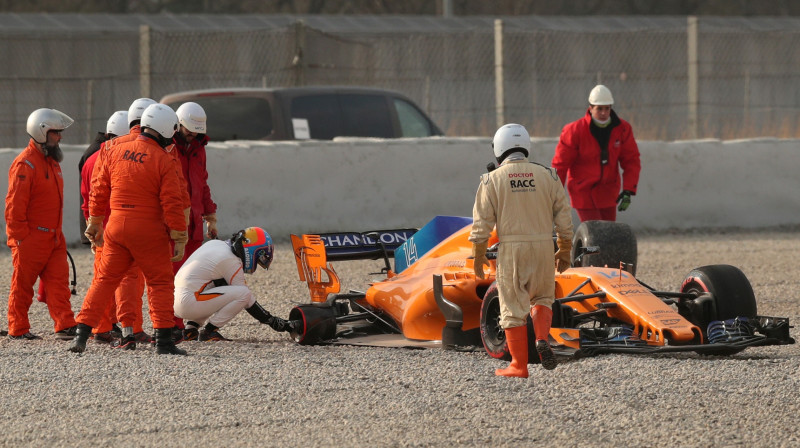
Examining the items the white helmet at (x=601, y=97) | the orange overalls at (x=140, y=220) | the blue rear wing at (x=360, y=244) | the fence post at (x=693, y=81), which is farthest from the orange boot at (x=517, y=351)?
the fence post at (x=693, y=81)

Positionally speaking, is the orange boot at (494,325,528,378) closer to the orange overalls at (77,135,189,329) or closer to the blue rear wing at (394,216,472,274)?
the blue rear wing at (394,216,472,274)

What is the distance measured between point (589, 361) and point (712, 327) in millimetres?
1037

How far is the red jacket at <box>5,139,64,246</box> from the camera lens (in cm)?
862

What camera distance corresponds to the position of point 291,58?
55.9 feet

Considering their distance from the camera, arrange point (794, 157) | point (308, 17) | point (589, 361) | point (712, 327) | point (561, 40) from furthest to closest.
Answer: point (308, 17), point (561, 40), point (794, 157), point (712, 327), point (589, 361)

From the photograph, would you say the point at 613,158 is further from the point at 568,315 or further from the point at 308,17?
the point at 308,17

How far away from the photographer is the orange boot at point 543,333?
22.3 ft

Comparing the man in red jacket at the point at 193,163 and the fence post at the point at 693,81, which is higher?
the fence post at the point at 693,81

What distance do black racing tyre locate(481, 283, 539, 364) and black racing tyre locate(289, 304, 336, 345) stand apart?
131cm

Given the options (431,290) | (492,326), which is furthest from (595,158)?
(492,326)

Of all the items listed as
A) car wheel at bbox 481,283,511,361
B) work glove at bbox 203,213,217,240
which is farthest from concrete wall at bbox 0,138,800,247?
car wheel at bbox 481,283,511,361

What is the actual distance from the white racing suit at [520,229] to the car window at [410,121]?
8.22 meters

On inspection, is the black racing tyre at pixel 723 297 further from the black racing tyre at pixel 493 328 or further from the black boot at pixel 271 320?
the black boot at pixel 271 320

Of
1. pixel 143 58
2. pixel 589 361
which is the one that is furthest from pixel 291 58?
pixel 589 361
